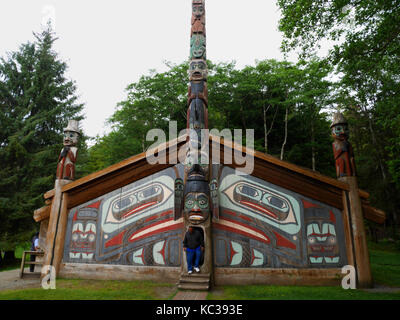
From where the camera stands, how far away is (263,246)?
633 centimetres

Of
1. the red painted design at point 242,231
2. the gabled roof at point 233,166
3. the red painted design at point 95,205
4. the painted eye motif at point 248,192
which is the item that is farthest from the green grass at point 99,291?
the painted eye motif at point 248,192

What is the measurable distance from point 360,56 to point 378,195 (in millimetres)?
12730

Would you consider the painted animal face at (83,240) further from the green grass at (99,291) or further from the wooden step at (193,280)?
the wooden step at (193,280)

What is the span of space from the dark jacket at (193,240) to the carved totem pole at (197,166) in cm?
15

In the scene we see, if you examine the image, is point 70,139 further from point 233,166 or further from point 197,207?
point 233,166

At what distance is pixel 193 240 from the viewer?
5.77 metres

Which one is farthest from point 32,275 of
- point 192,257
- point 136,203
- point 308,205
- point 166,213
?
point 308,205

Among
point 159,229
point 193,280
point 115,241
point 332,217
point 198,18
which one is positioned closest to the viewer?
point 193,280

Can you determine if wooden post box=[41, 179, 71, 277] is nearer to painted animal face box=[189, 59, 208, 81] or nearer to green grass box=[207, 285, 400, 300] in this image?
green grass box=[207, 285, 400, 300]

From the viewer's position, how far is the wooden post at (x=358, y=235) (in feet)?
19.1

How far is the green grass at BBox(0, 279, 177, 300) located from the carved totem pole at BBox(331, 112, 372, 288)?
4.13 meters

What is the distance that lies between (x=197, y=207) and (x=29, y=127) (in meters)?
11.3
